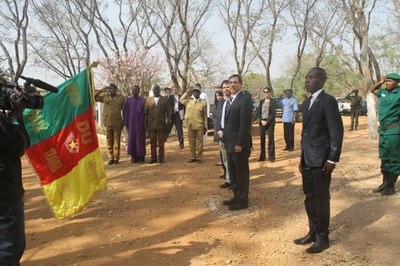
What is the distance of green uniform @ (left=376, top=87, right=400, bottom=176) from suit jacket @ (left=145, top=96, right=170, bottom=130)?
4.79m

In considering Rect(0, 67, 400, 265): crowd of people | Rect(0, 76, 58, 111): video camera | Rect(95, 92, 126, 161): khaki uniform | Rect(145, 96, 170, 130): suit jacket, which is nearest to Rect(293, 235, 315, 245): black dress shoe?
Rect(0, 67, 400, 265): crowd of people

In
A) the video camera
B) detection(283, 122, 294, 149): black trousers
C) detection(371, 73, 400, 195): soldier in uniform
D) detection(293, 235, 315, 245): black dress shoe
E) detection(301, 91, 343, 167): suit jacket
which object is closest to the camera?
the video camera

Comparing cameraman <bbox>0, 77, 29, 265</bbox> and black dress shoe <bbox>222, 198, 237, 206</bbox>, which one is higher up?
Result: cameraman <bbox>0, 77, 29, 265</bbox>

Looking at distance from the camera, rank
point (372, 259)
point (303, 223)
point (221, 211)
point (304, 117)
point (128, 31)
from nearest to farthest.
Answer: point (372, 259) < point (304, 117) < point (303, 223) < point (221, 211) < point (128, 31)

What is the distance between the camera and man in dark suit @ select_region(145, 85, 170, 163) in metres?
8.36

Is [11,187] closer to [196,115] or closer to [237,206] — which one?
[237,206]

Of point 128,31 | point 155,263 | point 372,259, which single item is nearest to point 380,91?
point 372,259

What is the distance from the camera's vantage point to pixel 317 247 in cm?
362

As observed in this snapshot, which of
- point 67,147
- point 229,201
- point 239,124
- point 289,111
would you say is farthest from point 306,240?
point 289,111

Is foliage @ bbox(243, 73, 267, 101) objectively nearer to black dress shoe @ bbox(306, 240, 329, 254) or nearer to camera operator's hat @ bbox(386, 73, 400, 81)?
camera operator's hat @ bbox(386, 73, 400, 81)

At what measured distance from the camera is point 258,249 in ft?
12.6

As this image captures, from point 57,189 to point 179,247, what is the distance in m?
1.87

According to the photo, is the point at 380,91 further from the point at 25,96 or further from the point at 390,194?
the point at 25,96

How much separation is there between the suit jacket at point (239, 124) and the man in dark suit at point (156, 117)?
3.46 meters
